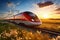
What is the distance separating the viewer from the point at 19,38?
7.15 ft

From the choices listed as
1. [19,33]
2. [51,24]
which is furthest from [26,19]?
[51,24]

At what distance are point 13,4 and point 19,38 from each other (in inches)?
16.3

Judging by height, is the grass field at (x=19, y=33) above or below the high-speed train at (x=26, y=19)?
below

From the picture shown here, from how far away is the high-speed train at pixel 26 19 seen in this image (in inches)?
86.7

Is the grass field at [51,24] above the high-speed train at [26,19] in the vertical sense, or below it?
below

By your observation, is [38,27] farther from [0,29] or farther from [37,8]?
[0,29]

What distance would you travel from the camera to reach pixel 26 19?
87.4 inches

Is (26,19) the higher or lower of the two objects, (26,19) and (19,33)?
the higher

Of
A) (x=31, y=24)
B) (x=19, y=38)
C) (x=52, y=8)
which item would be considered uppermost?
(x=52, y=8)

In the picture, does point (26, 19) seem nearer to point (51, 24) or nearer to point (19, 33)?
point (19, 33)

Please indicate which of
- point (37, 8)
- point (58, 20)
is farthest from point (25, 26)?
point (58, 20)

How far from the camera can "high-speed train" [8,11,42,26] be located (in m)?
2.20

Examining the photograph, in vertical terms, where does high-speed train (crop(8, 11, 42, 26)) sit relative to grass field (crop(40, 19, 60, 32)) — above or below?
above

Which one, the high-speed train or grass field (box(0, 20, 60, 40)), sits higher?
the high-speed train
